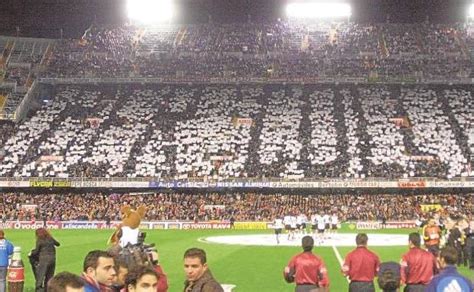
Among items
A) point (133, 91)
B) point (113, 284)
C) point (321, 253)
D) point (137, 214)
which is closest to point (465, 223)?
point (321, 253)

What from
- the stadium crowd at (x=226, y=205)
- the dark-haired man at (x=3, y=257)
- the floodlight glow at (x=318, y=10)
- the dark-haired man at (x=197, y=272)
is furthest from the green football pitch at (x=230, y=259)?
the floodlight glow at (x=318, y=10)

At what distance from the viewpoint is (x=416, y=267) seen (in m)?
13.4

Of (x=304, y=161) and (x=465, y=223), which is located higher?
(x=304, y=161)

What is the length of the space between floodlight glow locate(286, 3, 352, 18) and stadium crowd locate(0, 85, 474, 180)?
413 inches

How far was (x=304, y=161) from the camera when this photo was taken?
2547 inches

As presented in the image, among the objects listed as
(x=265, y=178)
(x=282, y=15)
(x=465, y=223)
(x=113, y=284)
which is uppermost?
(x=282, y=15)

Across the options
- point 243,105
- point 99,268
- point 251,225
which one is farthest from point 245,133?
point 99,268

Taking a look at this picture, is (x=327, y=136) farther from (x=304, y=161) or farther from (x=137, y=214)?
(x=137, y=214)

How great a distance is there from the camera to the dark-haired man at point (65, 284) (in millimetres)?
6089

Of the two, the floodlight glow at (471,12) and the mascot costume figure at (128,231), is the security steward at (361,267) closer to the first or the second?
the mascot costume figure at (128,231)

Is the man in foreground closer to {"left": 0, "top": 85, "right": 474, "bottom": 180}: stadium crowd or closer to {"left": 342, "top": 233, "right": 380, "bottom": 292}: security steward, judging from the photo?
{"left": 342, "top": 233, "right": 380, "bottom": 292}: security steward

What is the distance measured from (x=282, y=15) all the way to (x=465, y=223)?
6215cm

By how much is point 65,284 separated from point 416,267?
867cm

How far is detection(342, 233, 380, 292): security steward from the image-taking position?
Result: 44.3 feet
